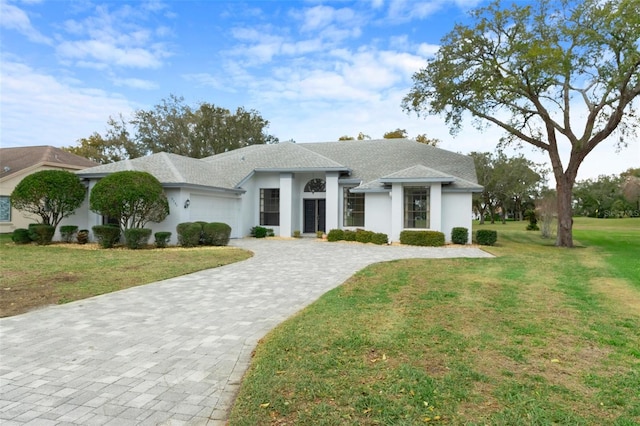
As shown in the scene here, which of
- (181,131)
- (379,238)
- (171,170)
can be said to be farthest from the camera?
(181,131)

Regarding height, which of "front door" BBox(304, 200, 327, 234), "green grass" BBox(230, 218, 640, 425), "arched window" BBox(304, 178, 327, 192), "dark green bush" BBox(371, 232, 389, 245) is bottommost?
"green grass" BBox(230, 218, 640, 425)

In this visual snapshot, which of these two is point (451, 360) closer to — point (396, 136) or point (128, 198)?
point (128, 198)

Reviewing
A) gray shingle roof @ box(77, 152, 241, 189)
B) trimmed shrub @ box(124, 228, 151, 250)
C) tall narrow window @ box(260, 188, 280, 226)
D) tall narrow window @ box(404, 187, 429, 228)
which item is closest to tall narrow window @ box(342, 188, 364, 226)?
tall narrow window @ box(404, 187, 429, 228)

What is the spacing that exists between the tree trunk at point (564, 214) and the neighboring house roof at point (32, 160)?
28.9 meters

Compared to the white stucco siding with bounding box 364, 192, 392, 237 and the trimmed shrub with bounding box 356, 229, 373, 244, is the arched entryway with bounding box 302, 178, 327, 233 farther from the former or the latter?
the trimmed shrub with bounding box 356, 229, 373, 244

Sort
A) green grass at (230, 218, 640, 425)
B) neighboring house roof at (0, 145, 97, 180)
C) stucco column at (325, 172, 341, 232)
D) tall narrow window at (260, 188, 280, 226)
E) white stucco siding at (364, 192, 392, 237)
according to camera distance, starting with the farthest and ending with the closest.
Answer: neighboring house roof at (0, 145, 97, 180) → tall narrow window at (260, 188, 280, 226) → stucco column at (325, 172, 341, 232) → white stucco siding at (364, 192, 392, 237) → green grass at (230, 218, 640, 425)

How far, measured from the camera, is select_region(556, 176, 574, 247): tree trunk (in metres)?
18.2

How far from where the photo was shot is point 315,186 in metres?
21.7

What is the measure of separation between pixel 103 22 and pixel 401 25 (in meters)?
10.3

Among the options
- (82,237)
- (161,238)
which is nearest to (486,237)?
(161,238)

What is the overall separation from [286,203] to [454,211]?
849 centimetres

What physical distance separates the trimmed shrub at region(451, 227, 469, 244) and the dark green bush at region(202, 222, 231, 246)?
10275 millimetres

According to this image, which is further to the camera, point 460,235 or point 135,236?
point 460,235

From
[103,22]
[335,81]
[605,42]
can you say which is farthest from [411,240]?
[103,22]
